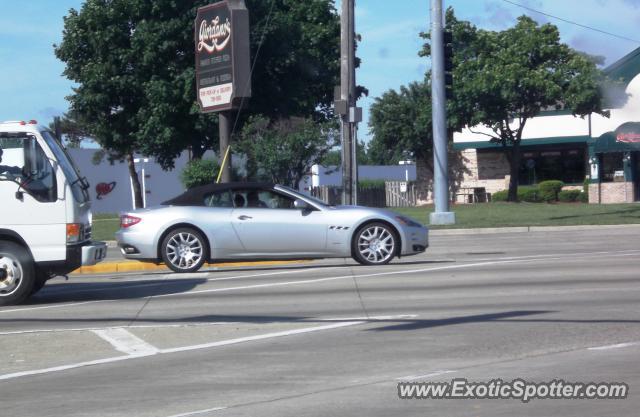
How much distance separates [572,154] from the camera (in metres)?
55.1

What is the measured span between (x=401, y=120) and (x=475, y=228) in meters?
31.6

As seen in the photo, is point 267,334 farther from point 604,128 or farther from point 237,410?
point 604,128

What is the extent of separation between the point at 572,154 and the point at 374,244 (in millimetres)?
41843

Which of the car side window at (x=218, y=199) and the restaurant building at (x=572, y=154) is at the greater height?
the restaurant building at (x=572, y=154)

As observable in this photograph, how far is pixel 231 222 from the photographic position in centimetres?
1564

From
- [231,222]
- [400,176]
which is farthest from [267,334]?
[400,176]

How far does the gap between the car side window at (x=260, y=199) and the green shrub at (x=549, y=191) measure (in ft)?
122

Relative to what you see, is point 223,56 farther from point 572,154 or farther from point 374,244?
point 572,154

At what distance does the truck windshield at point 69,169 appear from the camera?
1236cm

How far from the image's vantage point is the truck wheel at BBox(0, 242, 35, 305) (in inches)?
483

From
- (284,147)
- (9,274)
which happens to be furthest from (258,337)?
(284,147)

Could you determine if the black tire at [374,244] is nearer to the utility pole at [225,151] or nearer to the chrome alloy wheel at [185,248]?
the chrome alloy wheel at [185,248]

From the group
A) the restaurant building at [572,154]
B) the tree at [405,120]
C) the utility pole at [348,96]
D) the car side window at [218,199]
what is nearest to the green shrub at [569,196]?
the restaurant building at [572,154]

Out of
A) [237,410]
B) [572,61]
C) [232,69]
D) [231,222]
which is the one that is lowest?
[237,410]
